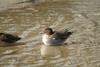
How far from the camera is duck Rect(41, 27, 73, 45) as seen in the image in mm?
11273

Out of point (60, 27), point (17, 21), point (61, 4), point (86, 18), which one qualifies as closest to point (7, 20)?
point (17, 21)

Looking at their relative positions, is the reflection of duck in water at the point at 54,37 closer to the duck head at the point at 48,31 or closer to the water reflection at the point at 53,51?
the duck head at the point at 48,31

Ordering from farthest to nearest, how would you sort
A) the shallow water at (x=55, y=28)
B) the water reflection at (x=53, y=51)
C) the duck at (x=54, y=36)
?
the duck at (x=54, y=36), the water reflection at (x=53, y=51), the shallow water at (x=55, y=28)

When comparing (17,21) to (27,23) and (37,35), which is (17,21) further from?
(37,35)

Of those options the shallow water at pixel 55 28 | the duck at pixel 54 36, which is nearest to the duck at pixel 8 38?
the shallow water at pixel 55 28

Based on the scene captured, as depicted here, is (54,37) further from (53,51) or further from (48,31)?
(53,51)

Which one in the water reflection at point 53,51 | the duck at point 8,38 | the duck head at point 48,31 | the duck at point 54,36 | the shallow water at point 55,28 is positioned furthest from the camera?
the duck head at point 48,31

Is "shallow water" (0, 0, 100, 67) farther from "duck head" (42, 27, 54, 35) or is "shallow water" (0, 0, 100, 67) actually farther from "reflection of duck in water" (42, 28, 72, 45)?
"duck head" (42, 27, 54, 35)

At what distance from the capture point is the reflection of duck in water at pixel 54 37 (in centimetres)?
1127

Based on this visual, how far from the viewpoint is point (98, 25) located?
1307 cm

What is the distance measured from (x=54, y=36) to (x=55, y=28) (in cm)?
119

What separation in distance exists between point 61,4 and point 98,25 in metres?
3.86

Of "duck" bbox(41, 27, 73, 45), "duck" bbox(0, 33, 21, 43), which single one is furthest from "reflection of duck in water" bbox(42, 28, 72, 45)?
"duck" bbox(0, 33, 21, 43)

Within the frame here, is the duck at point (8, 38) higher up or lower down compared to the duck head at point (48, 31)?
higher up
